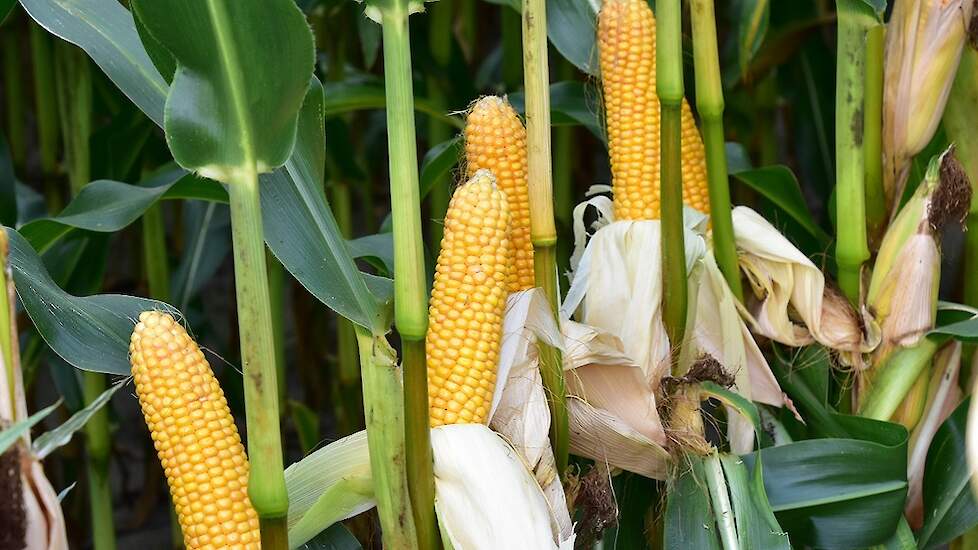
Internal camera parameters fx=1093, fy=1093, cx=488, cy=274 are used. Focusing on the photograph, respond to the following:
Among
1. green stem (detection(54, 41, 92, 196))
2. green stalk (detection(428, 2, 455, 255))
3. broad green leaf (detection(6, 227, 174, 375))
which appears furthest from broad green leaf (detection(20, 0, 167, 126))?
green stalk (detection(428, 2, 455, 255))

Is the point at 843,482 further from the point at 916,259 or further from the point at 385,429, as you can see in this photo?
the point at 385,429

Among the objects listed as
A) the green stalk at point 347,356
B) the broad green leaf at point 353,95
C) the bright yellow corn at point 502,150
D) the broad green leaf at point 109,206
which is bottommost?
the green stalk at point 347,356

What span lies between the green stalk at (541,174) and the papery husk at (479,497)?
9 centimetres

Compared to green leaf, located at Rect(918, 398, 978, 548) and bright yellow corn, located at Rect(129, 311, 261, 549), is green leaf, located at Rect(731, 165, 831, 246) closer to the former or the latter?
green leaf, located at Rect(918, 398, 978, 548)

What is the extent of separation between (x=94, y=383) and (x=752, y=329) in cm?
90

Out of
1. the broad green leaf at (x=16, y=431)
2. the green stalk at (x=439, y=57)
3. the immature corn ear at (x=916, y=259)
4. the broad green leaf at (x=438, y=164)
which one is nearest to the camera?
the broad green leaf at (x=16, y=431)

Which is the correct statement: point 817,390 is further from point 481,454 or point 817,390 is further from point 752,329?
point 481,454

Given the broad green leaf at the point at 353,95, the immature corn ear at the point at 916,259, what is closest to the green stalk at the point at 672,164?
the immature corn ear at the point at 916,259

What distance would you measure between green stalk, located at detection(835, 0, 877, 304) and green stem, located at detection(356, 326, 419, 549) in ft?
1.48

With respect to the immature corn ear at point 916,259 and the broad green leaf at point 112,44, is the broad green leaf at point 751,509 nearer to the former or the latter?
the immature corn ear at point 916,259

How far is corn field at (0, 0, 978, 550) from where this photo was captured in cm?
63

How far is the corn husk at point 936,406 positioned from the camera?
1035 millimetres

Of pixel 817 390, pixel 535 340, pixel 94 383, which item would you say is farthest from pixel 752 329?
pixel 94 383

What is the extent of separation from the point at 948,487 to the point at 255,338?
27.1 inches
